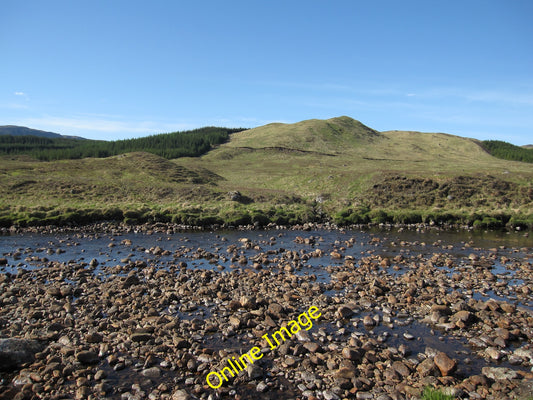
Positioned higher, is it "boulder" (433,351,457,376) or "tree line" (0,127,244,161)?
"tree line" (0,127,244,161)

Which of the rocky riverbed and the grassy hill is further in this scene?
the grassy hill

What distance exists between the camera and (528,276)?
73.3 ft

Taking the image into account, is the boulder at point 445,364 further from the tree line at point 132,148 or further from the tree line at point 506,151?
the tree line at point 506,151

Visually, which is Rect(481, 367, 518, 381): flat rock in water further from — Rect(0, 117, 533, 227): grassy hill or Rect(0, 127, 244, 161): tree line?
Rect(0, 127, 244, 161): tree line

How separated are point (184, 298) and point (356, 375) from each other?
9.94 meters

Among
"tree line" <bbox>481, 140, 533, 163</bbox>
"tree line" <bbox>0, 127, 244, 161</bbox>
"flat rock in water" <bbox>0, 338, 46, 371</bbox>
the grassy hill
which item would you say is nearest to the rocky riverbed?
"flat rock in water" <bbox>0, 338, 46, 371</bbox>

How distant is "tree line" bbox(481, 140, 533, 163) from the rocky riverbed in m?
127

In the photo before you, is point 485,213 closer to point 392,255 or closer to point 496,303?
point 392,255

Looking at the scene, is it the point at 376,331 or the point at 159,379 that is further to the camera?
the point at 376,331

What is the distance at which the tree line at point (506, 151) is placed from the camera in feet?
432

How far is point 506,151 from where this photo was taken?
141 meters

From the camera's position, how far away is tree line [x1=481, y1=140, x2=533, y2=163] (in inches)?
5187

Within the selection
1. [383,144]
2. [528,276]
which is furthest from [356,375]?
[383,144]

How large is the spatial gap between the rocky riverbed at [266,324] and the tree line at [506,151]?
5011 inches
